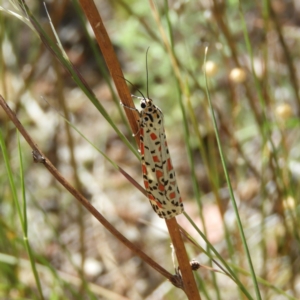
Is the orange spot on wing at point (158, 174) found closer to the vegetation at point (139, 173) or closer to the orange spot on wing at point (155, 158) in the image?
the orange spot on wing at point (155, 158)

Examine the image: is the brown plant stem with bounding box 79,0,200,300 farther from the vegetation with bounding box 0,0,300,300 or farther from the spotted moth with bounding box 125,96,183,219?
the vegetation with bounding box 0,0,300,300

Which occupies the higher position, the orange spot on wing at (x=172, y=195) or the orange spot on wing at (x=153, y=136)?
the orange spot on wing at (x=153, y=136)

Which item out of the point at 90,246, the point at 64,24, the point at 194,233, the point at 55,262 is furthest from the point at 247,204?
the point at 64,24

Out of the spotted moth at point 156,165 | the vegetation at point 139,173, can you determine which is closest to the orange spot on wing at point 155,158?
the spotted moth at point 156,165

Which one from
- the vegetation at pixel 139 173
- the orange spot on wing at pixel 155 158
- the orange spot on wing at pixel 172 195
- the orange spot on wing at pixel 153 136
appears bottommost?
the orange spot on wing at pixel 172 195

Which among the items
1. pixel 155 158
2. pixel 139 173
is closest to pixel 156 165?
pixel 155 158

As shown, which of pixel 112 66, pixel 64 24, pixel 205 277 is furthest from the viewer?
pixel 64 24

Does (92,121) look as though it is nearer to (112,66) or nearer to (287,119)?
(287,119)

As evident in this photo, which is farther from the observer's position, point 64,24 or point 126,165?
point 64,24

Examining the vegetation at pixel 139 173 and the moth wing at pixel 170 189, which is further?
the vegetation at pixel 139 173
